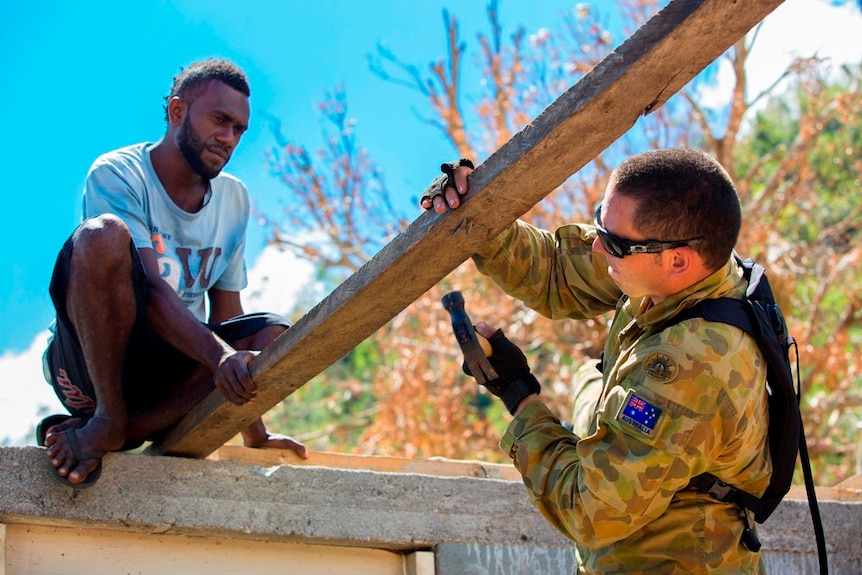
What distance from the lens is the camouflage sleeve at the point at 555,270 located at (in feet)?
9.32

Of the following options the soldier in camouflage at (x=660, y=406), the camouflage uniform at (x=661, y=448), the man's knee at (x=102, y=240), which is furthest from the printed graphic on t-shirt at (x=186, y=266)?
the camouflage uniform at (x=661, y=448)

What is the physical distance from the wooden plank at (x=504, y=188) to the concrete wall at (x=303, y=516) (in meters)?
0.19

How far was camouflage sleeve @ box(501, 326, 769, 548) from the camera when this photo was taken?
7.29ft

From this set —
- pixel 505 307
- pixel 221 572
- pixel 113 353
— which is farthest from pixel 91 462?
pixel 505 307

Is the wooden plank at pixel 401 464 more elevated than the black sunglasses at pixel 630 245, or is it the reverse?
the black sunglasses at pixel 630 245

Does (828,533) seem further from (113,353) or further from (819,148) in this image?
(819,148)

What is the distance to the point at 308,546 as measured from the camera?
3211mm

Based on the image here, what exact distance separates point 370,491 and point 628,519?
121 cm

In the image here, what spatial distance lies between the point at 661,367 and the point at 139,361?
1752 mm

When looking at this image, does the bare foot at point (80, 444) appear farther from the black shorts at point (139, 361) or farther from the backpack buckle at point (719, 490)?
the backpack buckle at point (719, 490)

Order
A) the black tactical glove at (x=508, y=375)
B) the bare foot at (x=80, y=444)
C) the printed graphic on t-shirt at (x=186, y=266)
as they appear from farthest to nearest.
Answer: the printed graphic on t-shirt at (x=186, y=266) → the bare foot at (x=80, y=444) → the black tactical glove at (x=508, y=375)

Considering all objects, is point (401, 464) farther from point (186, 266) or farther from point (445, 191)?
point (445, 191)

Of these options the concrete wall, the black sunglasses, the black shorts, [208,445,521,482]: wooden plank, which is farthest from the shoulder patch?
the black shorts

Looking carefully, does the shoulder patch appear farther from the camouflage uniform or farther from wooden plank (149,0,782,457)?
wooden plank (149,0,782,457)
